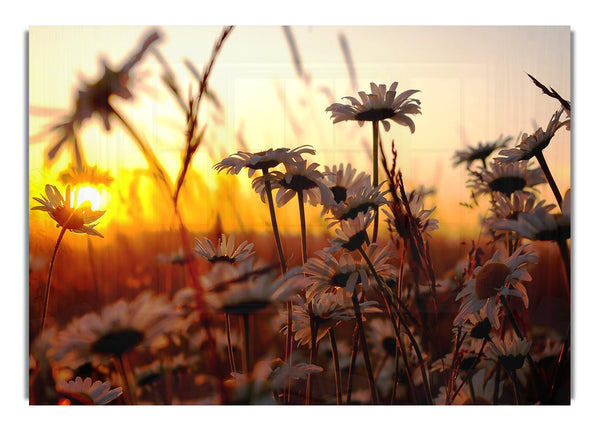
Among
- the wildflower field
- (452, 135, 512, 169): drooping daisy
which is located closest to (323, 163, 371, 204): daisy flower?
the wildflower field

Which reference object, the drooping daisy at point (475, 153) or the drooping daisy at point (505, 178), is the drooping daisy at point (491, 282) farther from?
the drooping daisy at point (475, 153)

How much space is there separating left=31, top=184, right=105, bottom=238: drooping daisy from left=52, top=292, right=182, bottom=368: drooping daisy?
0.25 metres

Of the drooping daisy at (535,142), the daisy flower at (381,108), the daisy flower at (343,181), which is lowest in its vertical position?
the daisy flower at (343,181)

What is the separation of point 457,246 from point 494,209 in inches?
6.5

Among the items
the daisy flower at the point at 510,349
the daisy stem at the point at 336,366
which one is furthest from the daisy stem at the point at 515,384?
the daisy stem at the point at 336,366

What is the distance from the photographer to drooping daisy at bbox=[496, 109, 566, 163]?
213 cm

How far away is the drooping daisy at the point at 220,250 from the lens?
212cm

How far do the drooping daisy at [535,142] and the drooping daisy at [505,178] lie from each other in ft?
0.08

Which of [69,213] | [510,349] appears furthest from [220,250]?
[510,349]

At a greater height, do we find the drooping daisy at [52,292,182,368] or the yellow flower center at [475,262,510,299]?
the yellow flower center at [475,262,510,299]

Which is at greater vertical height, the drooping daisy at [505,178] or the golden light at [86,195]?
the drooping daisy at [505,178]

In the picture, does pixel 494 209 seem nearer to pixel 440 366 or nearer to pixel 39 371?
pixel 440 366

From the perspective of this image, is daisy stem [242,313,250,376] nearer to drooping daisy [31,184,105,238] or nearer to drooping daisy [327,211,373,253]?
drooping daisy [327,211,373,253]
